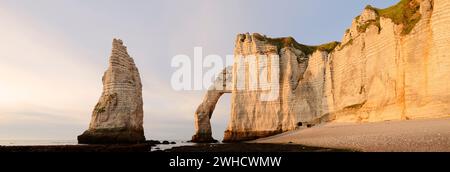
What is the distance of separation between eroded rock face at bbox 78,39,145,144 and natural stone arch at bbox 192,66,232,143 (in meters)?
8.54

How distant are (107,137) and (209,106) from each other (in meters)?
16.3

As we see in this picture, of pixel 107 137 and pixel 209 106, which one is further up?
pixel 209 106

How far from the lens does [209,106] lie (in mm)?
54438

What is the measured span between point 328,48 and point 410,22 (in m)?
17.9

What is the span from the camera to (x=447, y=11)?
22.0 m

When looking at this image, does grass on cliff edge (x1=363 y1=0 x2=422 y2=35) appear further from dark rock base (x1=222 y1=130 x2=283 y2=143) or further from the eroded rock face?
the eroded rock face

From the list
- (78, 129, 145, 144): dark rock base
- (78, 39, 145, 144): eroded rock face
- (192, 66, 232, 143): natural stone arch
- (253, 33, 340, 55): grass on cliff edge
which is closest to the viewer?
(78, 129, 145, 144): dark rock base

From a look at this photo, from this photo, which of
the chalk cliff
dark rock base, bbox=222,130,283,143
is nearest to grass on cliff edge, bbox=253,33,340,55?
the chalk cliff

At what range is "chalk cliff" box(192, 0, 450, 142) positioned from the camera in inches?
900

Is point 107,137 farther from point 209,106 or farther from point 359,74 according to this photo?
point 359,74

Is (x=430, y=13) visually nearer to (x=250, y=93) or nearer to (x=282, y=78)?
(x=282, y=78)

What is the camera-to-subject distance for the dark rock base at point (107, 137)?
4300 centimetres

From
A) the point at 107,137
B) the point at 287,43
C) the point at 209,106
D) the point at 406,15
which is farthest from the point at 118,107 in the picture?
the point at 406,15
